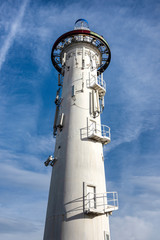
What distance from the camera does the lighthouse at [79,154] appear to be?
1566cm

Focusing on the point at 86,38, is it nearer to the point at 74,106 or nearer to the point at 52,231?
the point at 74,106

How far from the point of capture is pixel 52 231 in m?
16.0

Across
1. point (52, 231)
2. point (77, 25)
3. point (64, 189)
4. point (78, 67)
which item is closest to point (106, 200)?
point (64, 189)

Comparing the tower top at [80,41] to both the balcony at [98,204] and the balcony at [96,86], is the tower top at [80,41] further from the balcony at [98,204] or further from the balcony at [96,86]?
the balcony at [98,204]

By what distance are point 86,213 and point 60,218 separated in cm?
212

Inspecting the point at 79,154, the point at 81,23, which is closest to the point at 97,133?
the point at 79,154

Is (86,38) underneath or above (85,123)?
above

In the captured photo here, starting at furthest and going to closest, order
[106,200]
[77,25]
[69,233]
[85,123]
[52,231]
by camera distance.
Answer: [77,25] < [85,123] < [106,200] < [52,231] < [69,233]

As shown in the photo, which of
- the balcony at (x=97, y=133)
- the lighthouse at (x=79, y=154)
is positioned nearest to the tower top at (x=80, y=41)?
the lighthouse at (x=79, y=154)

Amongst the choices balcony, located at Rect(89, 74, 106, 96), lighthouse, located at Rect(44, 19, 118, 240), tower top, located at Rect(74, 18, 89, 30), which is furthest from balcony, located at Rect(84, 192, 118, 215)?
tower top, located at Rect(74, 18, 89, 30)

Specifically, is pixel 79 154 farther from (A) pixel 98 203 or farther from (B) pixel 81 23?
(B) pixel 81 23

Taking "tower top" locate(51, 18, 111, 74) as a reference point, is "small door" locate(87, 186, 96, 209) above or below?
below

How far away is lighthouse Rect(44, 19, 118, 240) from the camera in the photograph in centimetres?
1566

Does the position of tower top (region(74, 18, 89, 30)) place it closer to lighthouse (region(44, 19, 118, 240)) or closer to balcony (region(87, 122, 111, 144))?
A: lighthouse (region(44, 19, 118, 240))
